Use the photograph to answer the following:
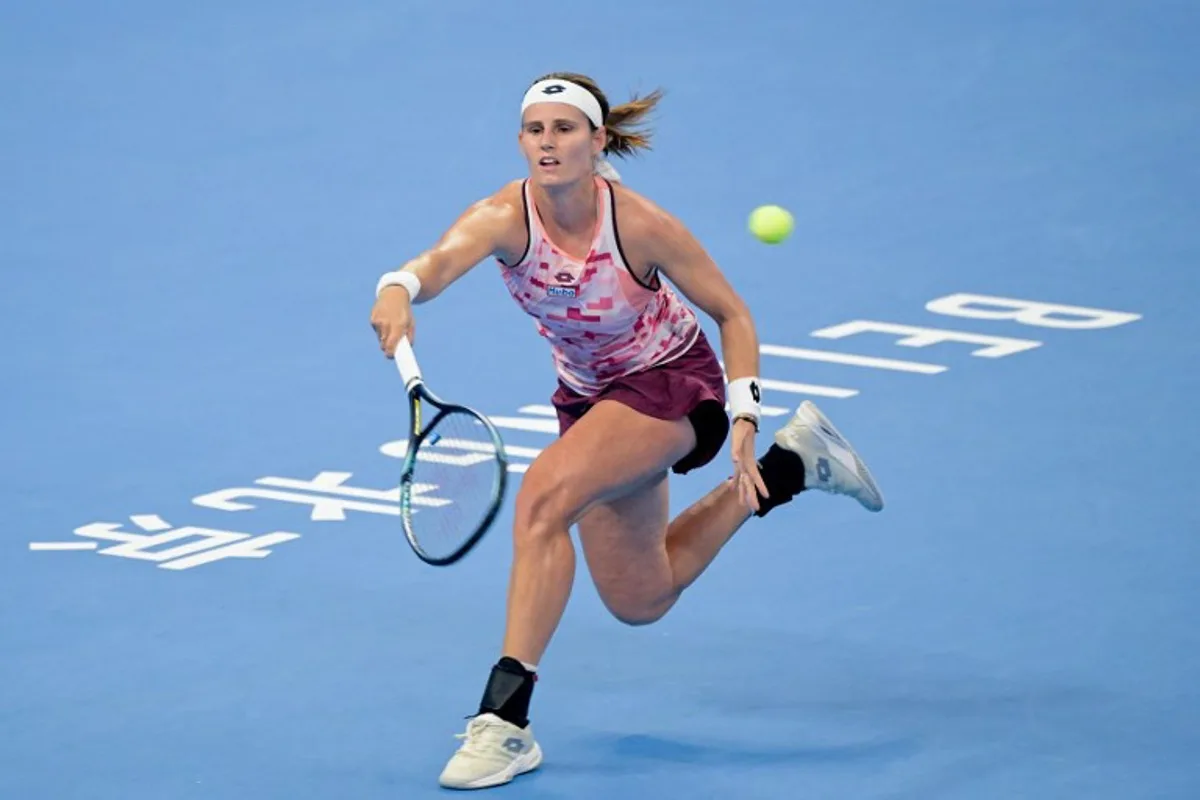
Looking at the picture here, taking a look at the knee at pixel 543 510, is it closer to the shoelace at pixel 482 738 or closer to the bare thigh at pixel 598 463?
the bare thigh at pixel 598 463

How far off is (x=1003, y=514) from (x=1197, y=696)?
1614 mm

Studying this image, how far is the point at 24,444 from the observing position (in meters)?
9.62

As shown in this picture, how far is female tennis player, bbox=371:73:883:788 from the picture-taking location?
663 cm

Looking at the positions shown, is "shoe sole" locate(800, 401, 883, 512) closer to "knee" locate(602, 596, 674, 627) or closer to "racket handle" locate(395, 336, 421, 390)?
"knee" locate(602, 596, 674, 627)

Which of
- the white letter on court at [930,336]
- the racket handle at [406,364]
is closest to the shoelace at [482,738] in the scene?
the racket handle at [406,364]

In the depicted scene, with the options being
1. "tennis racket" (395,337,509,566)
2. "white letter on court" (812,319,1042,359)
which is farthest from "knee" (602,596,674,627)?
"white letter on court" (812,319,1042,359)

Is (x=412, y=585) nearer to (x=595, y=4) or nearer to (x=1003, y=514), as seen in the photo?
(x=1003, y=514)

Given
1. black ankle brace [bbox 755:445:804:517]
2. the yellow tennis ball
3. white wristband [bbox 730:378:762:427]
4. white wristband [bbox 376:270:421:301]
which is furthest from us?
the yellow tennis ball

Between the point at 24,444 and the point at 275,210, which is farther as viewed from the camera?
the point at 275,210

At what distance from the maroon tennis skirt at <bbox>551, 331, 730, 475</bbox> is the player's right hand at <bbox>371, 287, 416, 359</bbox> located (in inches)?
31.9

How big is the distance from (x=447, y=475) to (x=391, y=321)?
502 mm

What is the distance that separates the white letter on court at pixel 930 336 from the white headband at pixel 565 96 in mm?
3580

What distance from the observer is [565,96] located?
693 centimetres

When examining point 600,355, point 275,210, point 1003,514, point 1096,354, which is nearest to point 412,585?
point 600,355
